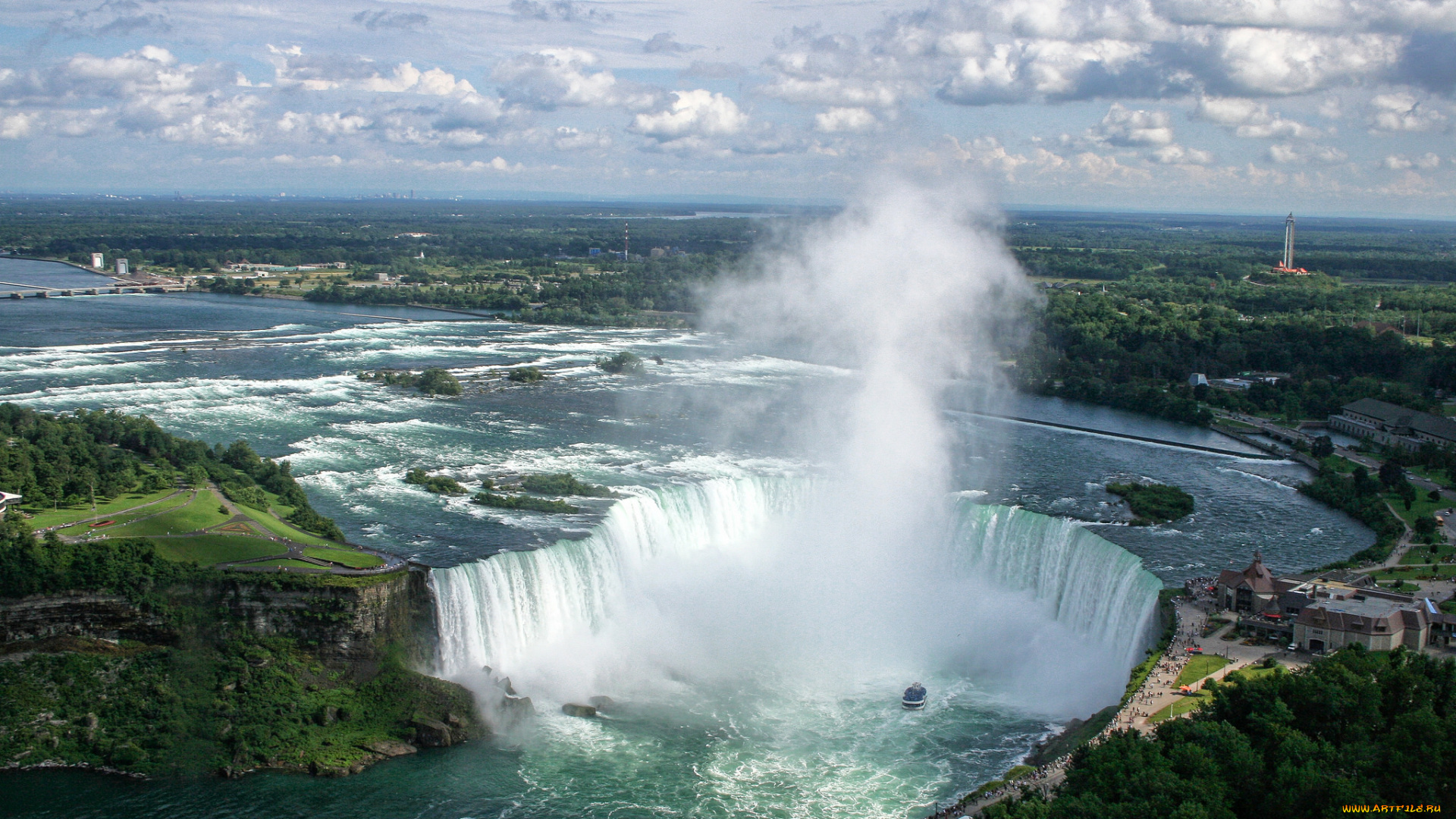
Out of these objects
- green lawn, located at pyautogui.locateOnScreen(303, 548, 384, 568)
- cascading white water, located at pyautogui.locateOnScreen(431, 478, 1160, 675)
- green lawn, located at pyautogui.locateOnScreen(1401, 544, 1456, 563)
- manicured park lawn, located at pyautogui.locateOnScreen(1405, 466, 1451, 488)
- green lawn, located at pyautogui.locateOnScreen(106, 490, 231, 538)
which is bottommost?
cascading white water, located at pyautogui.locateOnScreen(431, 478, 1160, 675)

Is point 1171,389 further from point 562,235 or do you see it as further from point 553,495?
point 562,235

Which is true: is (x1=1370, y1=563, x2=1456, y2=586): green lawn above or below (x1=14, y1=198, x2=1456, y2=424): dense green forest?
below

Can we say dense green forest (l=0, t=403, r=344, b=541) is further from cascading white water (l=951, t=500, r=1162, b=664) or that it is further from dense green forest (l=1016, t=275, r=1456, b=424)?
dense green forest (l=1016, t=275, r=1456, b=424)

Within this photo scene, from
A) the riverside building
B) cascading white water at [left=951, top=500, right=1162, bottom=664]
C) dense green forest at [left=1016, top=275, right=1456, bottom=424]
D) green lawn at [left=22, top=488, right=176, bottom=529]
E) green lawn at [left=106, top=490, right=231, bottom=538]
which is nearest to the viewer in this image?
green lawn at [left=106, top=490, right=231, bottom=538]

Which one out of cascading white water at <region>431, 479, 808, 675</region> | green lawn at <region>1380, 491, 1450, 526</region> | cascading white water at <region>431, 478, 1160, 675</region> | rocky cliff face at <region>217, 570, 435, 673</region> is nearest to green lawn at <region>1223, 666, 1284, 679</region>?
cascading white water at <region>431, 478, 1160, 675</region>

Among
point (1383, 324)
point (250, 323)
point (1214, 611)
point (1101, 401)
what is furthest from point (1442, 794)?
point (250, 323)

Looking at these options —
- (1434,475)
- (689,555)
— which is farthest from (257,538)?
(1434,475)

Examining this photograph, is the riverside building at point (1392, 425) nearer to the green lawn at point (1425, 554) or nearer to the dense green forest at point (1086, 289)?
the dense green forest at point (1086, 289)

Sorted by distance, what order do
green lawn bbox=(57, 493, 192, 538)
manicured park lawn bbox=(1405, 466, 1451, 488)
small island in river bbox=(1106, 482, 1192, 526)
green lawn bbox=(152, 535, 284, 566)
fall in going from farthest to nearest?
1. manicured park lawn bbox=(1405, 466, 1451, 488)
2. small island in river bbox=(1106, 482, 1192, 526)
3. green lawn bbox=(57, 493, 192, 538)
4. green lawn bbox=(152, 535, 284, 566)
